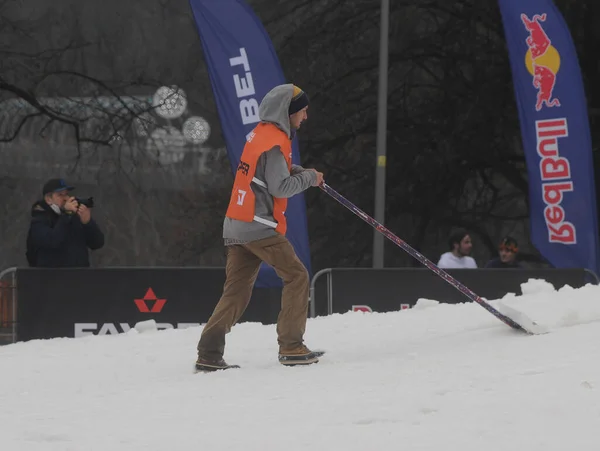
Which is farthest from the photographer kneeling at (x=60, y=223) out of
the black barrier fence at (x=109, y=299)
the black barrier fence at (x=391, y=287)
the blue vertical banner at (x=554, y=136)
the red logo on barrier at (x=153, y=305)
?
the blue vertical banner at (x=554, y=136)

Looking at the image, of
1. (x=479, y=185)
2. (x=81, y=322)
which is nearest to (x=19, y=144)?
(x=479, y=185)

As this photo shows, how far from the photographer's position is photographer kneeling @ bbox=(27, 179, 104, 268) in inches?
391

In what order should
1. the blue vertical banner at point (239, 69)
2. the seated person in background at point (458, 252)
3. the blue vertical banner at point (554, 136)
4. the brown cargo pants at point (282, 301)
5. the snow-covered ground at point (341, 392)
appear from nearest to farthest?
the snow-covered ground at point (341, 392) → the brown cargo pants at point (282, 301) → the seated person in background at point (458, 252) → the blue vertical banner at point (239, 69) → the blue vertical banner at point (554, 136)

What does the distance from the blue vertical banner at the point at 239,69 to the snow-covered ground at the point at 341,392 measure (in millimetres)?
4324

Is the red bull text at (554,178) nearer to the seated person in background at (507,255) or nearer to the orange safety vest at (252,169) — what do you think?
the seated person in background at (507,255)

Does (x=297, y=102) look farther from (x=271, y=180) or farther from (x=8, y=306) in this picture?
(x=8, y=306)

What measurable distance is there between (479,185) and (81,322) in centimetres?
1049

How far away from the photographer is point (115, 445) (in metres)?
4.54

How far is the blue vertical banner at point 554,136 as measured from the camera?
12797 millimetres

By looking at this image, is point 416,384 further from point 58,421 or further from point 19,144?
point 19,144

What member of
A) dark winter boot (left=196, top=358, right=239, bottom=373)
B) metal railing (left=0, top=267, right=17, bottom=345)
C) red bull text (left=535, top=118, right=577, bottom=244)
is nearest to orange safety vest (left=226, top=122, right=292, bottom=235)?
dark winter boot (left=196, top=358, right=239, bottom=373)

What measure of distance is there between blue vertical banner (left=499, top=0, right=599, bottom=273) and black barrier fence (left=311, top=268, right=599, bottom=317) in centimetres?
206

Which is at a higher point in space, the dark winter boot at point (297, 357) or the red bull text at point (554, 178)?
the red bull text at point (554, 178)

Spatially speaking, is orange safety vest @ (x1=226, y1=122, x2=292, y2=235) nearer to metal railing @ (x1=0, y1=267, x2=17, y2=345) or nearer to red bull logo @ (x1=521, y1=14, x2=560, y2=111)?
metal railing @ (x1=0, y1=267, x2=17, y2=345)
